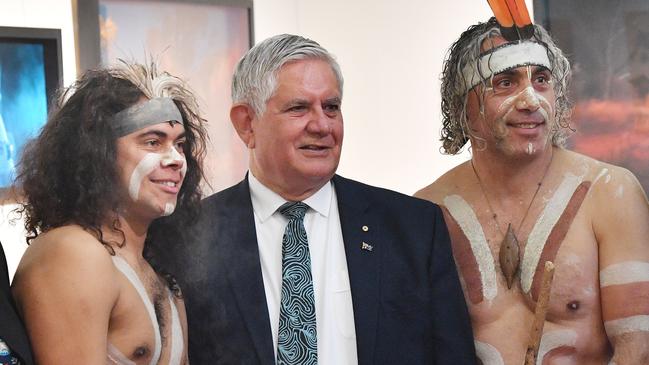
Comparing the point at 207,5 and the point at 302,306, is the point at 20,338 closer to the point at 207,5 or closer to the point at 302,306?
the point at 302,306

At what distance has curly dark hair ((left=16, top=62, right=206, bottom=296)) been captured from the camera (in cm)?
202

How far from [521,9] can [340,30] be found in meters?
2.51

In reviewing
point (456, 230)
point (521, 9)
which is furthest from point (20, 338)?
point (521, 9)

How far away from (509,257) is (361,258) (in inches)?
15.4

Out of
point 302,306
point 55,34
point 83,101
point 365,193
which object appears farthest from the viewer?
point 55,34

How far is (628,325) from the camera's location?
2.41 metres

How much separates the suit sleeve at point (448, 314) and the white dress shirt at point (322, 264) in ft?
0.68

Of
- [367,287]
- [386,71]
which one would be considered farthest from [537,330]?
[386,71]

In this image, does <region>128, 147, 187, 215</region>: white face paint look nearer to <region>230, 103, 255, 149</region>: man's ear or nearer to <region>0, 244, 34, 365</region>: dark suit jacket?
<region>0, 244, 34, 365</region>: dark suit jacket

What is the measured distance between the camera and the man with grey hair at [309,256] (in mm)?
2328

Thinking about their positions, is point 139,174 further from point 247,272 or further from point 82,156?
point 247,272

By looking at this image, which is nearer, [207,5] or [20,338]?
[20,338]

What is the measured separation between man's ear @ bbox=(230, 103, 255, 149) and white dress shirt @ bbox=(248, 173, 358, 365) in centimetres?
9

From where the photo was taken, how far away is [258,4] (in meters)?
5.12
